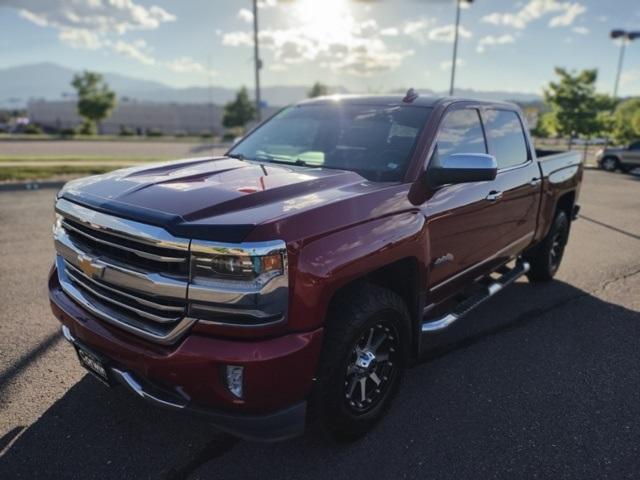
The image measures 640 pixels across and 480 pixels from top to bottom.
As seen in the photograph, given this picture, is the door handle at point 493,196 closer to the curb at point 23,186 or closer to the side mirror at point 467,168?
the side mirror at point 467,168

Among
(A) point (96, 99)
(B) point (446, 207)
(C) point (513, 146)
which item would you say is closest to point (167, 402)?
(B) point (446, 207)

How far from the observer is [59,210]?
109 inches

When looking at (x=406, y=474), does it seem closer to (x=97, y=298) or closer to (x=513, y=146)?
(x=97, y=298)

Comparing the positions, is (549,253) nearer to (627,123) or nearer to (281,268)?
(281,268)

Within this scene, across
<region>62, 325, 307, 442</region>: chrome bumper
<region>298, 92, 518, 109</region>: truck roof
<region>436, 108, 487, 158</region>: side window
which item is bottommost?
<region>62, 325, 307, 442</region>: chrome bumper

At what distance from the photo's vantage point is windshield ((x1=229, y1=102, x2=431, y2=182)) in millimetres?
3277

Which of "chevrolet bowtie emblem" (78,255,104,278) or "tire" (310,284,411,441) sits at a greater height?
"chevrolet bowtie emblem" (78,255,104,278)

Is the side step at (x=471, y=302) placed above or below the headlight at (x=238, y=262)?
below

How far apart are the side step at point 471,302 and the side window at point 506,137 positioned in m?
1.03

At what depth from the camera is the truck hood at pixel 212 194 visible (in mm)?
2180

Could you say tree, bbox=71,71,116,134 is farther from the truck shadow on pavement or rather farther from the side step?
the truck shadow on pavement

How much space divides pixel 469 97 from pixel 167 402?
327 cm

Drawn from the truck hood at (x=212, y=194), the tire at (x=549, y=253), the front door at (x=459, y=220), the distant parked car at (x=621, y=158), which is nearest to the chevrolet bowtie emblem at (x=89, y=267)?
the truck hood at (x=212, y=194)

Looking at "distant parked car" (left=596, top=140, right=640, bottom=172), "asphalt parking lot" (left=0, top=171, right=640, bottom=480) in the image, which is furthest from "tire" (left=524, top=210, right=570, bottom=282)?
"distant parked car" (left=596, top=140, right=640, bottom=172)
